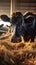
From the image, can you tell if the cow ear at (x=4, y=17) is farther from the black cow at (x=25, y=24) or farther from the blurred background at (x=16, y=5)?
the blurred background at (x=16, y=5)

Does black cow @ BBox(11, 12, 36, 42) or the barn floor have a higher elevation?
black cow @ BBox(11, 12, 36, 42)

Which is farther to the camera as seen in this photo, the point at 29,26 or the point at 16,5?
the point at 16,5

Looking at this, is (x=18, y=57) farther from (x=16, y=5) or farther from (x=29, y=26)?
(x=16, y=5)

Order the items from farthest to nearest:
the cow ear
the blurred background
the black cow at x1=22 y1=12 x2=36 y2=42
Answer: the blurred background → the cow ear → the black cow at x1=22 y1=12 x2=36 y2=42

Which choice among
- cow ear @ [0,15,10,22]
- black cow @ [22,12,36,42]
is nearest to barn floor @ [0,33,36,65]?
black cow @ [22,12,36,42]

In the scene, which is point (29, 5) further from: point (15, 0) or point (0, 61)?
point (0, 61)

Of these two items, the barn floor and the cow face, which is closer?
the barn floor

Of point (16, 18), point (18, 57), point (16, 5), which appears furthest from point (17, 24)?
point (16, 5)

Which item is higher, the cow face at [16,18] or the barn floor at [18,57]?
the cow face at [16,18]

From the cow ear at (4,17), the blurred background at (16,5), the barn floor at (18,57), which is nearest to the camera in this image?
the barn floor at (18,57)

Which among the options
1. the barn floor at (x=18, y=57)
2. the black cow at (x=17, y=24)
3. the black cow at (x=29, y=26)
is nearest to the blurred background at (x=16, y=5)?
the black cow at (x=17, y=24)

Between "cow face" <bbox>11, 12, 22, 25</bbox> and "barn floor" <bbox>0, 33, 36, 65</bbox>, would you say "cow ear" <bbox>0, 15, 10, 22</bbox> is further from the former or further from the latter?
"barn floor" <bbox>0, 33, 36, 65</bbox>

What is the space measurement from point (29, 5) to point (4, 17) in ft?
5.36

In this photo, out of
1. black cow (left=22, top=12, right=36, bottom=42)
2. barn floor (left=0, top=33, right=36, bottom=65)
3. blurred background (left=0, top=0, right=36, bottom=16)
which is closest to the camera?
barn floor (left=0, top=33, right=36, bottom=65)
